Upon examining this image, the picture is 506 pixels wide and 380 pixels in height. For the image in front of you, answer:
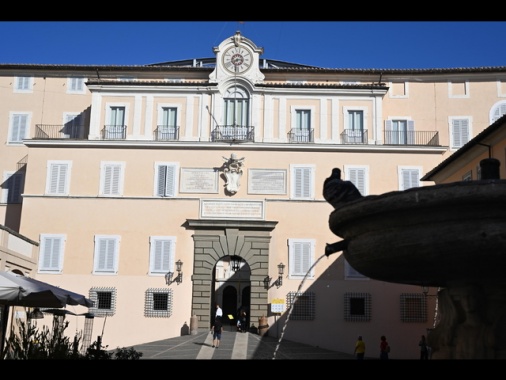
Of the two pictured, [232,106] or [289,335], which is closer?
[289,335]

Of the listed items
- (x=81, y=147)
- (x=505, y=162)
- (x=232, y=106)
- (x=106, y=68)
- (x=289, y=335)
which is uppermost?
(x=106, y=68)

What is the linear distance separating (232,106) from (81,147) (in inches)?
270

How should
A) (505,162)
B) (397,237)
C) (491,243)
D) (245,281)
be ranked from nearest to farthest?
(491,243), (397,237), (505,162), (245,281)

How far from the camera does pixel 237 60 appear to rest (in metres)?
32.9

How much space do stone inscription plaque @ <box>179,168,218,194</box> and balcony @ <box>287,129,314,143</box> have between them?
3701 millimetres

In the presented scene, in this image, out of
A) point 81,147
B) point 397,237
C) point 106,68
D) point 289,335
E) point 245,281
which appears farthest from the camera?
point 245,281

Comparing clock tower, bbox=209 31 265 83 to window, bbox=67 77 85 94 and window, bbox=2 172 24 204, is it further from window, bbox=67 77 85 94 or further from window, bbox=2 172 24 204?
window, bbox=2 172 24 204

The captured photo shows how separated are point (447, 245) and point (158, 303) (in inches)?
920

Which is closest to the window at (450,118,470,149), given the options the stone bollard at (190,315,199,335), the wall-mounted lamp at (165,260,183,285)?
the wall-mounted lamp at (165,260,183,285)

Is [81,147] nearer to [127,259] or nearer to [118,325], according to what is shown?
[127,259]

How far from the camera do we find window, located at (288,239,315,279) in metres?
29.8

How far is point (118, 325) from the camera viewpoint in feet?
95.4

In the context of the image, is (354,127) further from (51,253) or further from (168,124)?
(51,253)

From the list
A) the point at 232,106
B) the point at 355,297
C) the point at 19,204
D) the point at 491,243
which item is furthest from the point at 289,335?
the point at 491,243
